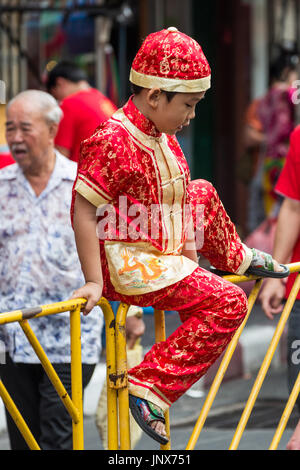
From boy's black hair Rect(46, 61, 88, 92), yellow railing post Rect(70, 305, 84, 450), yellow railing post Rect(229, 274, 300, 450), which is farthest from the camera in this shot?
boy's black hair Rect(46, 61, 88, 92)

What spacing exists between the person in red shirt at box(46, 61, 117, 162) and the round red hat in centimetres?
270

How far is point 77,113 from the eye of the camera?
6312 mm

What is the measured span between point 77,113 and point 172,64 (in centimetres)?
317

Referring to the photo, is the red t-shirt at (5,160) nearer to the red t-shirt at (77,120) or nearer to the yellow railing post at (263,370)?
the red t-shirt at (77,120)

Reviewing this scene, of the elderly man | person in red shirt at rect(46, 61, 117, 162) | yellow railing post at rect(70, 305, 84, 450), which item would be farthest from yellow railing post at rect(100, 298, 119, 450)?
person in red shirt at rect(46, 61, 117, 162)

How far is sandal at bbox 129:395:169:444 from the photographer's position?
130 inches

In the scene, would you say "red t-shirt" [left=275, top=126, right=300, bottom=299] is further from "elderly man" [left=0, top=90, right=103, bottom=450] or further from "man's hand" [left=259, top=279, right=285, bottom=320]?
"elderly man" [left=0, top=90, right=103, bottom=450]

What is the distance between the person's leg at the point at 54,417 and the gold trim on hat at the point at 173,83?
1.48 m

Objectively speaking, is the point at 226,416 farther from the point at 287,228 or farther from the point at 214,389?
the point at 214,389

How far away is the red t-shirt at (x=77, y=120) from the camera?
6.21 m

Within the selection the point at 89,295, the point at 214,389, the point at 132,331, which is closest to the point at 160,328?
the point at 214,389

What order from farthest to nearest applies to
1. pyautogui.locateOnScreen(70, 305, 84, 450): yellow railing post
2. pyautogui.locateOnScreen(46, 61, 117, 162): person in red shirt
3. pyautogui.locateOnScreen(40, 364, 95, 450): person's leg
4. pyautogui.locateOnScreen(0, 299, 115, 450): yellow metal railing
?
pyautogui.locateOnScreen(46, 61, 117, 162): person in red shirt, pyautogui.locateOnScreen(40, 364, 95, 450): person's leg, pyautogui.locateOnScreen(70, 305, 84, 450): yellow railing post, pyautogui.locateOnScreen(0, 299, 115, 450): yellow metal railing

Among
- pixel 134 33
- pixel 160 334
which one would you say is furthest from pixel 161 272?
pixel 134 33

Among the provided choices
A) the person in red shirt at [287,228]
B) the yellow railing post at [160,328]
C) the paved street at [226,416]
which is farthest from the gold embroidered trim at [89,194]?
the paved street at [226,416]
